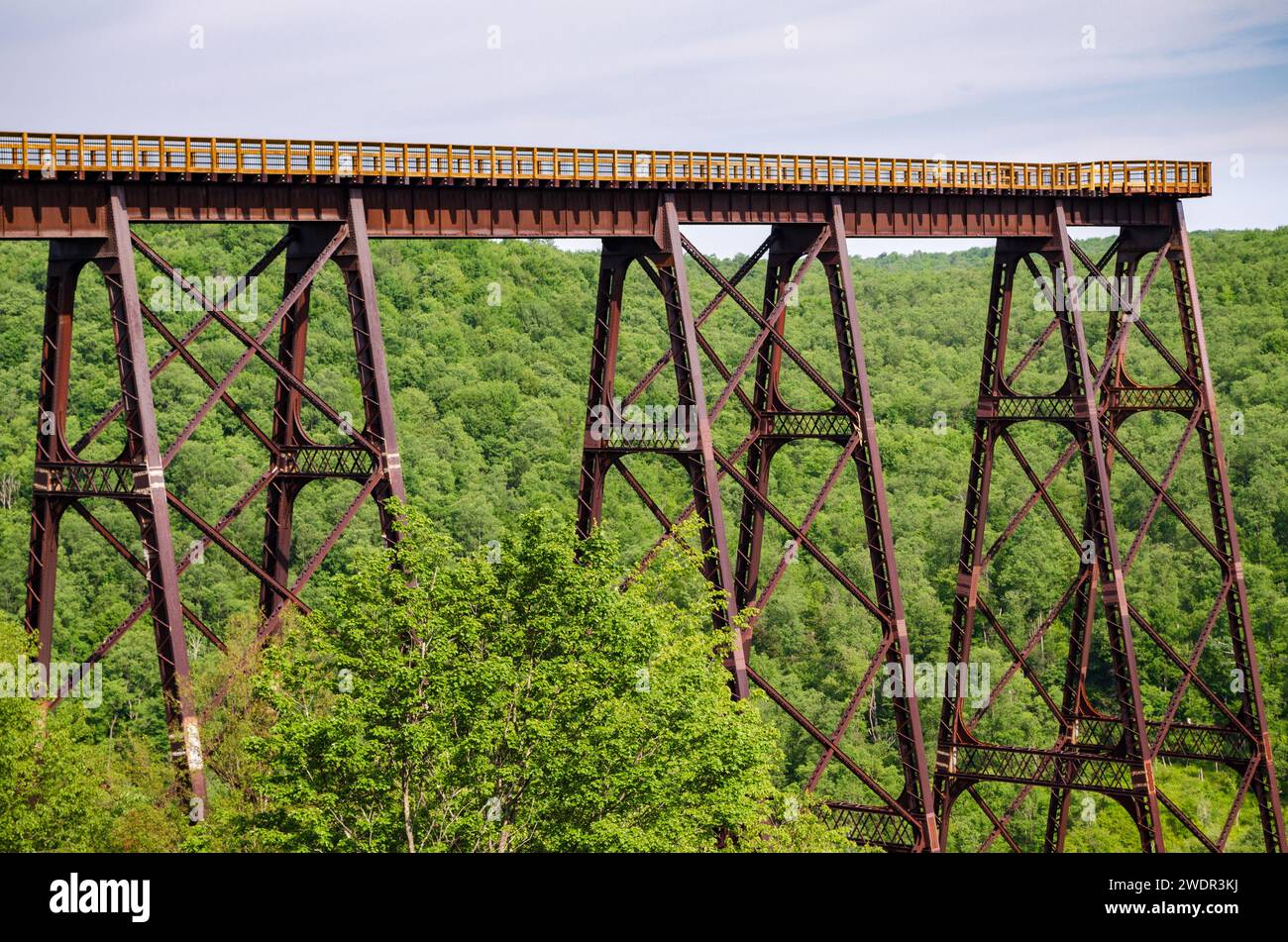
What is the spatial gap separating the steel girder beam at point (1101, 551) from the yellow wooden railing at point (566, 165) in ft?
3.92

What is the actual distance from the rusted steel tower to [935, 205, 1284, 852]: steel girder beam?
9cm

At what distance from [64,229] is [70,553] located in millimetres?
61164

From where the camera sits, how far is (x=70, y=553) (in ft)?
270

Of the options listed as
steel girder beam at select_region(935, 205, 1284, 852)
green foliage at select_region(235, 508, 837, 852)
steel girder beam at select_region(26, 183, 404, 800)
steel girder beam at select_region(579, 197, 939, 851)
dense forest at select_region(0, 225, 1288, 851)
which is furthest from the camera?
steel girder beam at select_region(935, 205, 1284, 852)

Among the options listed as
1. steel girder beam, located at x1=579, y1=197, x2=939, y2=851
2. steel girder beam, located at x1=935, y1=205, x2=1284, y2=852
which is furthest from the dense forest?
steel girder beam, located at x1=935, y1=205, x2=1284, y2=852

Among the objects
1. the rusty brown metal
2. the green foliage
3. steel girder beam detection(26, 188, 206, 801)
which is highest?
the rusty brown metal

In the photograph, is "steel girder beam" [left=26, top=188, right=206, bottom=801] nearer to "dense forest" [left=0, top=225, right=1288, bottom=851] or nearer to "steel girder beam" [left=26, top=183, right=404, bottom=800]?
"steel girder beam" [left=26, top=183, right=404, bottom=800]

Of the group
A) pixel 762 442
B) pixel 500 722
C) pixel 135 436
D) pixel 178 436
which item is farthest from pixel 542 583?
pixel 762 442

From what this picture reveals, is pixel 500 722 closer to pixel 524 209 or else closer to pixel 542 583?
pixel 542 583

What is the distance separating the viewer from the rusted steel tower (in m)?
24.9

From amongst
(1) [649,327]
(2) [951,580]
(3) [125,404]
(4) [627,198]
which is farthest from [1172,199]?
(1) [649,327]

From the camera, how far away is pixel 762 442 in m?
33.1

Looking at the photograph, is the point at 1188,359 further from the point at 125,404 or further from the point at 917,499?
the point at 917,499

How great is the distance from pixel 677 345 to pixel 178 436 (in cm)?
843
